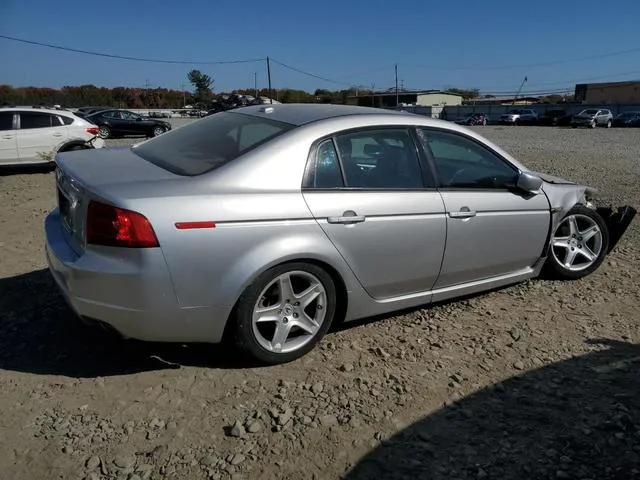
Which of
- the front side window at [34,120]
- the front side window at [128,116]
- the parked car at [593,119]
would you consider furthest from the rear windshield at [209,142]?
the parked car at [593,119]

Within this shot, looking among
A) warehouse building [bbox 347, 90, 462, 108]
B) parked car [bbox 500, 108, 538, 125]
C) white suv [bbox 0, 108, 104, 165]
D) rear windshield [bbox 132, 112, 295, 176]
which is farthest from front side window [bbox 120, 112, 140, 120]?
warehouse building [bbox 347, 90, 462, 108]

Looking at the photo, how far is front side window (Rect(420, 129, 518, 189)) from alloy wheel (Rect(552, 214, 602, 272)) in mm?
853

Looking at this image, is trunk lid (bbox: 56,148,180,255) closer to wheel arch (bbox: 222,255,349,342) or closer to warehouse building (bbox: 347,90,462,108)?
wheel arch (bbox: 222,255,349,342)

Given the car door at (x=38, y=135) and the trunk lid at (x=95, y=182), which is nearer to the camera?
the trunk lid at (x=95, y=182)

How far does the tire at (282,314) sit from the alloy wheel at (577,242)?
2323mm

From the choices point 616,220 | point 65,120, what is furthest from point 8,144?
point 616,220

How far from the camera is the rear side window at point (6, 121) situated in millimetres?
11648

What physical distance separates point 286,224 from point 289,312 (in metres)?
0.54

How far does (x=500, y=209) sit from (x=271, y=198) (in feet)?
5.85

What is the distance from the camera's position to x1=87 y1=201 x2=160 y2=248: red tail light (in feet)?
8.88

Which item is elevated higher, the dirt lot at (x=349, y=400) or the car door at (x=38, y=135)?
the car door at (x=38, y=135)

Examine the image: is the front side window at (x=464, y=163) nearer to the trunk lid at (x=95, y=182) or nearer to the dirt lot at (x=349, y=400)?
the dirt lot at (x=349, y=400)

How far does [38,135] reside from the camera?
1175cm

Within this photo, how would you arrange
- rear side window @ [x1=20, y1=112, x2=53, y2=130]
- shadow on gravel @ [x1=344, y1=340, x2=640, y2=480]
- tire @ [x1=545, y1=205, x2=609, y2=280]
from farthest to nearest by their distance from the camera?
rear side window @ [x1=20, y1=112, x2=53, y2=130] < tire @ [x1=545, y1=205, x2=609, y2=280] < shadow on gravel @ [x1=344, y1=340, x2=640, y2=480]
